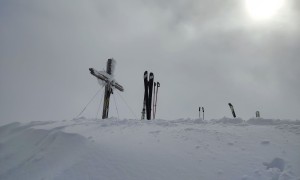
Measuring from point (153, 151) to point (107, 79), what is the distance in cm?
1218

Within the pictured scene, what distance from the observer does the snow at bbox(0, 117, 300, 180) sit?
681 cm

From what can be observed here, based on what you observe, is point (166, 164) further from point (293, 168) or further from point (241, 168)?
point (293, 168)

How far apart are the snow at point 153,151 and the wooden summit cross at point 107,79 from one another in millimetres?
7954

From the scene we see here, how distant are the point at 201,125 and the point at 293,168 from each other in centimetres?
395

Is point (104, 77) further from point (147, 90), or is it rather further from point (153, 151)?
point (153, 151)

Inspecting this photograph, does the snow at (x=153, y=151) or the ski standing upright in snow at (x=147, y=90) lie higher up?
the ski standing upright in snow at (x=147, y=90)

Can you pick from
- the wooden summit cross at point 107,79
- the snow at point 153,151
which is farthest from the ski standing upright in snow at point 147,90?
the snow at point 153,151

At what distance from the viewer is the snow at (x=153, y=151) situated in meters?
6.81

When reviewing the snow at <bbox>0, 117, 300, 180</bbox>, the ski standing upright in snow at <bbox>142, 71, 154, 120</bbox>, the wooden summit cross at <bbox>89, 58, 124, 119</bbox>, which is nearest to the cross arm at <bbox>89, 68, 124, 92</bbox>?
the wooden summit cross at <bbox>89, 58, 124, 119</bbox>

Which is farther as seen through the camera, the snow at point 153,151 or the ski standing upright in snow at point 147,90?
the ski standing upright in snow at point 147,90

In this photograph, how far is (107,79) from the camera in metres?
19.4

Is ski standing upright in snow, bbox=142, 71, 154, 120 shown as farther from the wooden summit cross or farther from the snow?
the snow

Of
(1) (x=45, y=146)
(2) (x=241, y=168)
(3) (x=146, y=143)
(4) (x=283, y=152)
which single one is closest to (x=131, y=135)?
(3) (x=146, y=143)

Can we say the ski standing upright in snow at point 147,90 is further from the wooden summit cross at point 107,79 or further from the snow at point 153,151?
the snow at point 153,151
